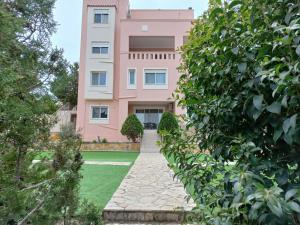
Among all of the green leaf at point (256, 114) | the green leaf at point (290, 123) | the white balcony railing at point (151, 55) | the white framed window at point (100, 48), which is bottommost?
the green leaf at point (290, 123)

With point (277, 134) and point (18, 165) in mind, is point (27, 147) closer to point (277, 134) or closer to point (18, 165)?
point (18, 165)

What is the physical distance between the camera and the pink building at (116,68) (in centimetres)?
2488

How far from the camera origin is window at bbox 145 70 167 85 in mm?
24828

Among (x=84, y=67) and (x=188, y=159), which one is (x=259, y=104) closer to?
(x=188, y=159)

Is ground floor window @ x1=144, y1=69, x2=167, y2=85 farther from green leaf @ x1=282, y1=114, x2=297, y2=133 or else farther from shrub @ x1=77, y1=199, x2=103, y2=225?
→ green leaf @ x1=282, y1=114, x2=297, y2=133

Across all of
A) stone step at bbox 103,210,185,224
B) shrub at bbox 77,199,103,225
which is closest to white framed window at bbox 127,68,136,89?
stone step at bbox 103,210,185,224

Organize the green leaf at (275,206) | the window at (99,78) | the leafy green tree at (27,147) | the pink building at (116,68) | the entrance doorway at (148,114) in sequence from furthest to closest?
the entrance doorway at (148,114) < the window at (99,78) < the pink building at (116,68) < the leafy green tree at (27,147) < the green leaf at (275,206)

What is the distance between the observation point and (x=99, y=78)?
25344 millimetres

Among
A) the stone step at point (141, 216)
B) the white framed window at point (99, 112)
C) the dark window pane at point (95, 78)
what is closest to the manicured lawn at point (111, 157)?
the white framed window at point (99, 112)

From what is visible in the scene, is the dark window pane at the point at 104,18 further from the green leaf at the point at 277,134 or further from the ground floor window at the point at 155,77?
the green leaf at the point at 277,134

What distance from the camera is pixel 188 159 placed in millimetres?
2748

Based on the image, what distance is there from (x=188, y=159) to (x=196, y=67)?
833mm

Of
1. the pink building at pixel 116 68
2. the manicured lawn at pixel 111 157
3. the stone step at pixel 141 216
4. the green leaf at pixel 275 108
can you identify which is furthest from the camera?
the pink building at pixel 116 68

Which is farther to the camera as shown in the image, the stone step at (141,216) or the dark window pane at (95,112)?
the dark window pane at (95,112)
